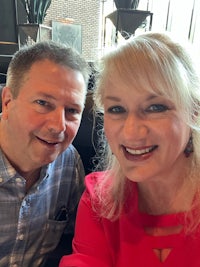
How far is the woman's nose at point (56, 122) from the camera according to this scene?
108cm

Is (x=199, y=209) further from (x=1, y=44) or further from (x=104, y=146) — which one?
(x=1, y=44)

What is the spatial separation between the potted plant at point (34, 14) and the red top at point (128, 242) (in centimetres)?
142

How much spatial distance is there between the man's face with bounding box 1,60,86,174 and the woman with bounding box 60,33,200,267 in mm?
157

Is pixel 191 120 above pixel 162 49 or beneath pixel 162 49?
beneath

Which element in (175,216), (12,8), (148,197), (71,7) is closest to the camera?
(175,216)

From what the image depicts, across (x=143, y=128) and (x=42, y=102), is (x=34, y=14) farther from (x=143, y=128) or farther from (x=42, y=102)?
(x=143, y=128)

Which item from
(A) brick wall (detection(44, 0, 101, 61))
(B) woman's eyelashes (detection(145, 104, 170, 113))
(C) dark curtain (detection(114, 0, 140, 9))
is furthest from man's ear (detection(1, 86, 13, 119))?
(A) brick wall (detection(44, 0, 101, 61))

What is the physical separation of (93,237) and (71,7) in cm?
932

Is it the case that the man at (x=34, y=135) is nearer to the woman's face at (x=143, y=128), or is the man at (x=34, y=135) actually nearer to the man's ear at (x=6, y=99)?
the man's ear at (x=6, y=99)

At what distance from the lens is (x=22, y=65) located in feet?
3.84

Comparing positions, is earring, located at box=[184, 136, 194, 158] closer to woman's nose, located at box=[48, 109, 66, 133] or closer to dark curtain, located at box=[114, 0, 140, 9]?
woman's nose, located at box=[48, 109, 66, 133]

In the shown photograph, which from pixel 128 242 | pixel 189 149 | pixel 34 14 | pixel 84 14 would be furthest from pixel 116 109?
pixel 84 14

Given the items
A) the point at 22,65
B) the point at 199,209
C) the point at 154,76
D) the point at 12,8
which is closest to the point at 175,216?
the point at 199,209

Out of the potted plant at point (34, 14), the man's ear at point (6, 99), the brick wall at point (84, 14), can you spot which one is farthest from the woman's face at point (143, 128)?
the brick wall at point (84, 14)
